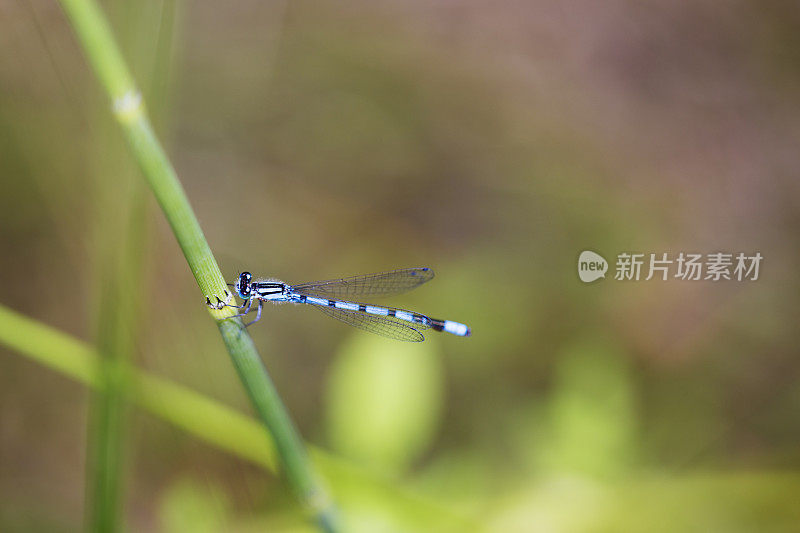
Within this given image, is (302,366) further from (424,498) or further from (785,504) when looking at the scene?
(785,504)

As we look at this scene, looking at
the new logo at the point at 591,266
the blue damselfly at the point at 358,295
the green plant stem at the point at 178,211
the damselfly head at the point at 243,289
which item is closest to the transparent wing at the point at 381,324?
the blue damselfly at the point at 358,295

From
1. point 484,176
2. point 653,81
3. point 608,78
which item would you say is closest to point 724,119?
point 653,81

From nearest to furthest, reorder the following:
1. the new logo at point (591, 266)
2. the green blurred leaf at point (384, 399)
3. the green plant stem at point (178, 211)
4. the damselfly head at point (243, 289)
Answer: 1. the green plant stem at point (178, 211)
2. the damselfly head at point (243, 289)
3. the green blurred leaf at point (384, 399)
4. the new logo at point (591, 266)

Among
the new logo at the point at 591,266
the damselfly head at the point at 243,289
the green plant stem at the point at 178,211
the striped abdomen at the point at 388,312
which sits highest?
the new logo at the point at 591,266

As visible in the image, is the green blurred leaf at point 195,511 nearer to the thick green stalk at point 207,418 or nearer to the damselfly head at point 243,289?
the thick green stalk at point 207,418

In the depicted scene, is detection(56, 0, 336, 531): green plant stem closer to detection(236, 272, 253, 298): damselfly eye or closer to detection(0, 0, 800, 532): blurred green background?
detection(236, 272, 253, 298): damselfly eye

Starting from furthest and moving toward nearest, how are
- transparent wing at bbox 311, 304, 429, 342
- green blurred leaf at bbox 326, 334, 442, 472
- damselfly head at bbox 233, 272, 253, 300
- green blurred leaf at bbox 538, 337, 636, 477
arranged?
green blurred leaf at bbox 538, 337, 636, 477 < green blurred leaf at bbox 326, 334, 442, 472 < transparent wing at bbox 311, 304, 429, 342 < damselfly head at bbox 233, 272, 253, 300

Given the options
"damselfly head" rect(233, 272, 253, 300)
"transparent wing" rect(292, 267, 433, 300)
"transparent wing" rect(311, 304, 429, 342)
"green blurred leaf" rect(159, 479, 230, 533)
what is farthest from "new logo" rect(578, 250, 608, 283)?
"green blurred leaf" rect(159, 479, 230, 533)
